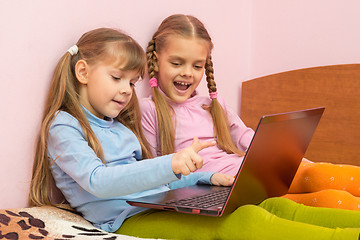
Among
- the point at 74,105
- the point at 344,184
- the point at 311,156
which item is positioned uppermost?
the point at 74,105

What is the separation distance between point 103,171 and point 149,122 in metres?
0.44

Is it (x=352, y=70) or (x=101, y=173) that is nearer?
(x=101, y=173)

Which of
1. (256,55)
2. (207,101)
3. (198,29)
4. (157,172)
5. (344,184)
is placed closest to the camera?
(157,172)

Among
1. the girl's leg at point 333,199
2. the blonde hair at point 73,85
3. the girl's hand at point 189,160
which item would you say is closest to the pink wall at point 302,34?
the girl's leg at point 333,199

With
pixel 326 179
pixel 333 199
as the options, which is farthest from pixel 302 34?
pixel 333 199

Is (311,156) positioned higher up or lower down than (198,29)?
lower down

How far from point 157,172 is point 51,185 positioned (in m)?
0.30

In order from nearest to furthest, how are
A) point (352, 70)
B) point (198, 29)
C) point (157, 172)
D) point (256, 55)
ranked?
point (157, 172) → point (198, 29) → point (352, 70) → point (256, 55)

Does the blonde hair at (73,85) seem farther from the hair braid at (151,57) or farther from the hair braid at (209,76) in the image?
the hair braid at (209,76)

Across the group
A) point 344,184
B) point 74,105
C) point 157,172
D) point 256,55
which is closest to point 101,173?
point 157,172

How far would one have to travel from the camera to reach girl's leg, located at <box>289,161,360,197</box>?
120cm

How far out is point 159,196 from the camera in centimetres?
98

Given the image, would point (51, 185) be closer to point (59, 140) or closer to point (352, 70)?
point (59, 140)

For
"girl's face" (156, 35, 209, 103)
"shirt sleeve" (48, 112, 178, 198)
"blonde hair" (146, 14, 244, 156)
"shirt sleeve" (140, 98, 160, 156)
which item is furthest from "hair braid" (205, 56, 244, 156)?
"shirt sleeve" (48, 112, 178, 198)
